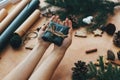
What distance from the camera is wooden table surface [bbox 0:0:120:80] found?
100 cm

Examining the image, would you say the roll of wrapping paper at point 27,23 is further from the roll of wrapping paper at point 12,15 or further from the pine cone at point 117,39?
the pine cone at point 117,39

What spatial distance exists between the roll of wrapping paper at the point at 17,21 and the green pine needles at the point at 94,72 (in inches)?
12.9

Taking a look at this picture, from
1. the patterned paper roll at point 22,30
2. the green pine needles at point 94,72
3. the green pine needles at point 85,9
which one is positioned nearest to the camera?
the green pine needles at point 94,72

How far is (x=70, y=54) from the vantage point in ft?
3.49

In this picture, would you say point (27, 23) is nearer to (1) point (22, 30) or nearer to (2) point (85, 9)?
(1) point (22, 30)

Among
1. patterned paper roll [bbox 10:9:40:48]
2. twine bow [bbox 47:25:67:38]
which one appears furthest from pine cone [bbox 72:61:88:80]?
patterned paper roll [bbox 10:9:40:48]

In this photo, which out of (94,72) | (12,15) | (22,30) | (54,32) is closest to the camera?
(94,72)

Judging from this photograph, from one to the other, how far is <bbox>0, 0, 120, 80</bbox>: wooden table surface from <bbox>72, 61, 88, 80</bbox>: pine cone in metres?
0.03

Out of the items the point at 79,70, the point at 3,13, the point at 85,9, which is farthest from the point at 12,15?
the point at 79,70

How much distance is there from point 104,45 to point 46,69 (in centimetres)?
29

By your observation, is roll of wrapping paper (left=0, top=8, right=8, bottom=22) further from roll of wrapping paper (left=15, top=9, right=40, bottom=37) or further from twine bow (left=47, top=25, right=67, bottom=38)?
twine bow (left=47, top=25, right=67, bottom=38)

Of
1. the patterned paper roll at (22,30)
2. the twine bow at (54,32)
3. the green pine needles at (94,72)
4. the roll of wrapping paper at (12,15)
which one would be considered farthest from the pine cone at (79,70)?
the roll of wrapping paper at (12,15)

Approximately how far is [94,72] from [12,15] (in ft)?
1.80

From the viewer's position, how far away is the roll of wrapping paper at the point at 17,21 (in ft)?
3.69
